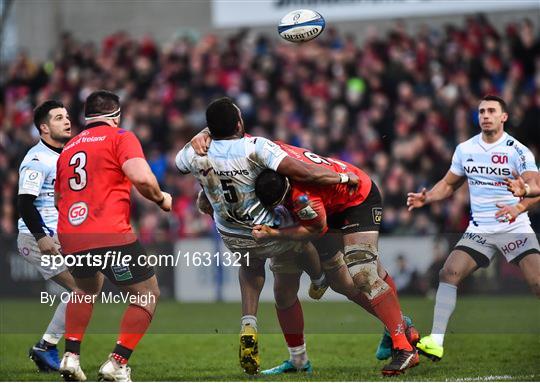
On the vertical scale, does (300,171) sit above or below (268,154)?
below

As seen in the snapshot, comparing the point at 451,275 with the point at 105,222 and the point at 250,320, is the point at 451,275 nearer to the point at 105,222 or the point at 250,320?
the point at 250,320

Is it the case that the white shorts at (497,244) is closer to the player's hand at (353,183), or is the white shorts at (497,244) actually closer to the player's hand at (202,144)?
the player's hand at (353,183)

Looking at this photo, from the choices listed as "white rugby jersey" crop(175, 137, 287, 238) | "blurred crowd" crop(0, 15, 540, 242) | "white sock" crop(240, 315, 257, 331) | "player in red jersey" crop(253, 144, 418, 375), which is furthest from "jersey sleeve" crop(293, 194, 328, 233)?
"blurred crowd" crop(0, 15, 540, 242)

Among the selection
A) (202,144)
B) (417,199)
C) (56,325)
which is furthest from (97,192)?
(417,199)

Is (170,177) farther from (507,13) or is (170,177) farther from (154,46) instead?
(507,13)

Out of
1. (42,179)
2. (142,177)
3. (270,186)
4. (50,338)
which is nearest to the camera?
→ (142,177)

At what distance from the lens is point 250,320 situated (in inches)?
362

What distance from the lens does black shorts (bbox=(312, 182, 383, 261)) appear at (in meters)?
9.50

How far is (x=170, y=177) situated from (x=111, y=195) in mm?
11809

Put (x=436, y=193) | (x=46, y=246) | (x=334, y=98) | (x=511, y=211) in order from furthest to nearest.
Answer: (x=334, y=98) → (x=436, y=193) → (x=46, y=246) → (x=511, y=211)

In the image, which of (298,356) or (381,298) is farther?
(298,356)

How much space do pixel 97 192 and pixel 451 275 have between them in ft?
11.6

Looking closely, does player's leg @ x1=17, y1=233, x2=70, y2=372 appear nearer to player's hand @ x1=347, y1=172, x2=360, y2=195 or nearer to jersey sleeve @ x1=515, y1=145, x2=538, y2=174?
player's hand @ x1=347, y1=172, x2=360, y2=195

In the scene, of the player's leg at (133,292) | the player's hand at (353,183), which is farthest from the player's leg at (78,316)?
the player's hand at (353,183)
